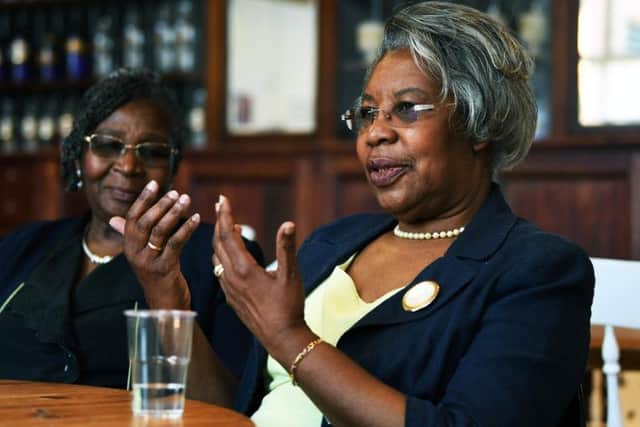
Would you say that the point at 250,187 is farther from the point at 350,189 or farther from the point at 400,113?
the point at 400,113

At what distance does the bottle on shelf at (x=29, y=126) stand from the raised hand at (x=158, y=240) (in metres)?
4.37

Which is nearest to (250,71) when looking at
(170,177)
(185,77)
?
(185,77)

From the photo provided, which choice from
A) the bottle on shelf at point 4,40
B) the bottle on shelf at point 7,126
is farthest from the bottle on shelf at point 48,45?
the bottle on shelf at point 7,126

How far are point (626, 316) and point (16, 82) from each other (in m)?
4.57

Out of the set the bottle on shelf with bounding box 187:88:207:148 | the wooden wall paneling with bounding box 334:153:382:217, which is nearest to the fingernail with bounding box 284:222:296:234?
the wooden wall paneling with bounding box 334:153:382:217

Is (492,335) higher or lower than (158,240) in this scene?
lower

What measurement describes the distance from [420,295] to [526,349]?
0.22m

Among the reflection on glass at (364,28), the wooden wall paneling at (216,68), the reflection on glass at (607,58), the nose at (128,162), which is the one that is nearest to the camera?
the nose at (128,162)

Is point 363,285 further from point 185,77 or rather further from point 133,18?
point 133,18

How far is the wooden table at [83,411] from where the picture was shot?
126cm

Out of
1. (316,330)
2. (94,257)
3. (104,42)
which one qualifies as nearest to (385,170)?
(316,330)

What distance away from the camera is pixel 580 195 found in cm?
418

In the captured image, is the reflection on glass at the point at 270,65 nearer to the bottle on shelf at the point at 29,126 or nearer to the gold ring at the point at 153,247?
the bottle on shelf at the point at 29,126

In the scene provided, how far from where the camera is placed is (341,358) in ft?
4.68
